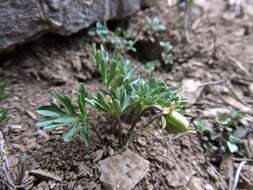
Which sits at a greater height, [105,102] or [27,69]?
[27,69]

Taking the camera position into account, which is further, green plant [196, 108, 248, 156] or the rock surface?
green plant [196, 108, 248, 156]

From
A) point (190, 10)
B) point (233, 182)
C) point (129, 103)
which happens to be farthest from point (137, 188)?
point (190, 10)

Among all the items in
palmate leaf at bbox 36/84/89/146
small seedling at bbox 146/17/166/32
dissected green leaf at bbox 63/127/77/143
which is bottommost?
dissected green leaf at bbox 63/127/77/143

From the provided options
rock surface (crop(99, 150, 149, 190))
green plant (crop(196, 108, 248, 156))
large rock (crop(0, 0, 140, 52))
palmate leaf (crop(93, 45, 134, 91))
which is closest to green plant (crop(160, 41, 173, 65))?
large rock (crop(0, 0, 140, 52))

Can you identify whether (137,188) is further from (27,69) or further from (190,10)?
(190,10)

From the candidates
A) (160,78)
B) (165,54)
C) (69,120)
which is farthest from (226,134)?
(69,120)

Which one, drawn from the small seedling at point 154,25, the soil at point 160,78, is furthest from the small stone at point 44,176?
the small seedling at point 154,25

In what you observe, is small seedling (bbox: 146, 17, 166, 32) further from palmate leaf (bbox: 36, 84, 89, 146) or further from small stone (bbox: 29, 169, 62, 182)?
small stone (bbox: 29, 169, 62, 182)
